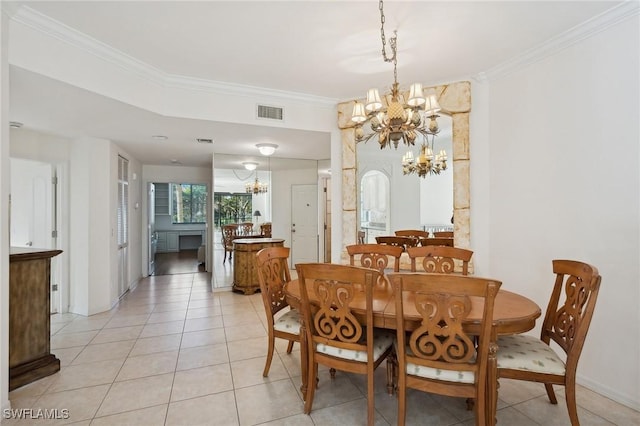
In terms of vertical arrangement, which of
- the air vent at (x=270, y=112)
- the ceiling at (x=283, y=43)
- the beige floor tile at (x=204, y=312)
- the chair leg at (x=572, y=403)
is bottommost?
the beige floor tile at (x=204, y=312)

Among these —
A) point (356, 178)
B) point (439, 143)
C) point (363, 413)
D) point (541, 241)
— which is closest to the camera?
point (363, 413)

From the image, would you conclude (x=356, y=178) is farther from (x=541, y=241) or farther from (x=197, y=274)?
(x=197, y=274)

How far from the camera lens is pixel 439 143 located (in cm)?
346

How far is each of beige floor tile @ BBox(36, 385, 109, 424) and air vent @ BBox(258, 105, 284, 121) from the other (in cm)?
297

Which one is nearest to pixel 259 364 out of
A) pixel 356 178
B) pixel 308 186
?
pixel 356 178

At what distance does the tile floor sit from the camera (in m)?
2.01

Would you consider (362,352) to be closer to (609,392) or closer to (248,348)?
(248,348)

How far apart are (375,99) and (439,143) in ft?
4.87

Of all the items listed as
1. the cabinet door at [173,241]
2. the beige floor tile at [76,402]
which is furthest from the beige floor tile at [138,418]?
the cabinet door at [173,241]

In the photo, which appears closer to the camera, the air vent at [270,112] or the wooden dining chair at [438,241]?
the wooden dining chair at [438,241]

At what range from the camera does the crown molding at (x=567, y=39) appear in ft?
6.98

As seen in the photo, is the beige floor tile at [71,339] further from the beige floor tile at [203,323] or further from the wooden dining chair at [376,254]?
the wooden dining chair at [376,254]

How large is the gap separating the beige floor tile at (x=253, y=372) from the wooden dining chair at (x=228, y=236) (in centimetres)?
343

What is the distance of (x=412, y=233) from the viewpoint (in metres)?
3.69
